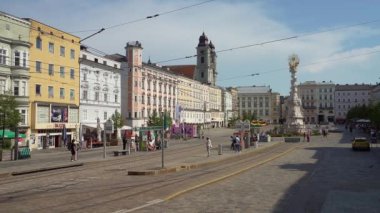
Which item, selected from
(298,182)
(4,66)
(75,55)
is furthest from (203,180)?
(75,55)

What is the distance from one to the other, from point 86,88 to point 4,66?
1692 cm

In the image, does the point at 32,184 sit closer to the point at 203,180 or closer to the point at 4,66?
the point at 203,180

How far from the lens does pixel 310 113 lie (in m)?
198

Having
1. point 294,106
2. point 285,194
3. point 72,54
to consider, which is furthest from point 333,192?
point 294,106

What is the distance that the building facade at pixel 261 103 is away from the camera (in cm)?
19038

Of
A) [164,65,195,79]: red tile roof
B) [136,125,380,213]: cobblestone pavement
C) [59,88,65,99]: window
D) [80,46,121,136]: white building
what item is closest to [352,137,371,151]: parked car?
[136,125,380,213]: cobblestone pavement

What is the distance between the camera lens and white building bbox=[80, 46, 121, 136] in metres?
64.0

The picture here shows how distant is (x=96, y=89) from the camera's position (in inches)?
2657

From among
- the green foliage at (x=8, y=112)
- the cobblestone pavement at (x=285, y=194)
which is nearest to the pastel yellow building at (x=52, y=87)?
the green foliage at (x=8, y=112)

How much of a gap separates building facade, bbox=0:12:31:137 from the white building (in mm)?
10644

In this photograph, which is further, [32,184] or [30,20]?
[30,20]

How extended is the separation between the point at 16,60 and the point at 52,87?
24.0 ft

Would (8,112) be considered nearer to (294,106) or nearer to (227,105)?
(294,106)

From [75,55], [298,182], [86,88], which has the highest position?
[75,55]
